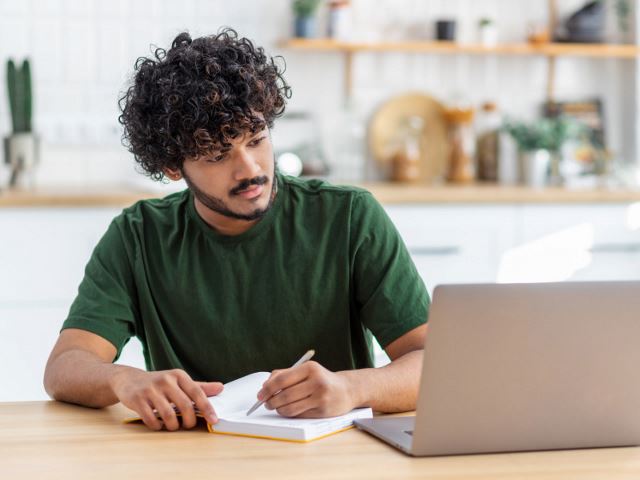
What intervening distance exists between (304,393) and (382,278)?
17.9 inches

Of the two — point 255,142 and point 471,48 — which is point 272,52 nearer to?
point 471,48

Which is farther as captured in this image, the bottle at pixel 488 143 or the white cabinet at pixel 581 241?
the bottle at pixel 488 143

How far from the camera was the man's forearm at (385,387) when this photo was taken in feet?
5.11

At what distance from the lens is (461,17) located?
4133 mm

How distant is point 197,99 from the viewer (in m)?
1.80

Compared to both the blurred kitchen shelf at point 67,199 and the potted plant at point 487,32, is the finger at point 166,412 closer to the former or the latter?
the blurred kitchen shelf at point 67,199

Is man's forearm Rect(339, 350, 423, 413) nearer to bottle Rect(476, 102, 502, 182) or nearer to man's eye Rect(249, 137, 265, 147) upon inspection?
man's eye Rect(249, 137, 265, 147)

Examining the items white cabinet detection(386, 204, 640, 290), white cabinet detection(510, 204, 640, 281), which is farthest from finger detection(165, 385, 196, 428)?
white cabinet detection(510, 204, 640, 281)

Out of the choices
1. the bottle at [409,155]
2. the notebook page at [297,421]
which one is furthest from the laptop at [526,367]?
the bottle at [409,155]

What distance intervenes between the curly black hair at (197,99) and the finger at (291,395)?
0.49m

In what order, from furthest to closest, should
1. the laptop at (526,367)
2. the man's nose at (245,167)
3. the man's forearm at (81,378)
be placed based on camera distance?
the man's nose at (245,167)
the man's forearm at (81,378)
the laptop at (526,367)

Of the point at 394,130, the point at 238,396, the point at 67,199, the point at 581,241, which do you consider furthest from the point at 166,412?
the point at 394,130

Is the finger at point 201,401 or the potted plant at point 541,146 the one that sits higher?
the potted plant at point 541,146

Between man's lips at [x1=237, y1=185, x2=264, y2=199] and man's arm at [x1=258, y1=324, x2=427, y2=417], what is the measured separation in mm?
367
